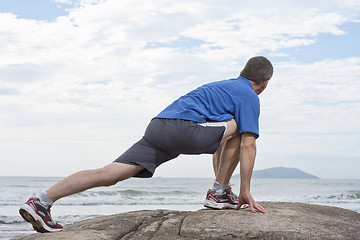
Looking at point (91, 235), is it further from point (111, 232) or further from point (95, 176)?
point (95, 176)

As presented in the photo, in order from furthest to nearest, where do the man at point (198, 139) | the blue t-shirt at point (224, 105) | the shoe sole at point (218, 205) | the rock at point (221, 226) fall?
1. the shoe sole at point (218, 205)
2. the blue t-shirt at point (224, 105)
3. the man at point (198, 139)
4. the rock at point (221, 226)

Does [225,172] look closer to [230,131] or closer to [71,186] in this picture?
[230,131]

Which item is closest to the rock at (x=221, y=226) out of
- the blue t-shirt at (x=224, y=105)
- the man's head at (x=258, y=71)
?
the blue t-shirt at (x=224, y=105)

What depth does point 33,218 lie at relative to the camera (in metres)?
3.66

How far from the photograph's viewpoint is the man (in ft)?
12.2

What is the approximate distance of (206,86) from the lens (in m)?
4.14

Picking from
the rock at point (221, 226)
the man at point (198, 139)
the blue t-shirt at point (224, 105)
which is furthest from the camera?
the blue t-shirt at point (224, 105)

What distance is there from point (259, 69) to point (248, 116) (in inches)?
20.1

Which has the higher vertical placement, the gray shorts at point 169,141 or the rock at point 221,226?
the gray shorts at point 169,141

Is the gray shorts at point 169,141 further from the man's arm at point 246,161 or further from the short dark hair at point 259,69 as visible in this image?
the short dark hair at point 259,69

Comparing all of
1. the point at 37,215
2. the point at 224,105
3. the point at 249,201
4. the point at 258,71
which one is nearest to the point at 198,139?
the point at 224,105

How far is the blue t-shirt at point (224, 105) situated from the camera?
3932mm

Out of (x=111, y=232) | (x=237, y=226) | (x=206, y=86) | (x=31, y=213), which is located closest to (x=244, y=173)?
(x=237, y=226)

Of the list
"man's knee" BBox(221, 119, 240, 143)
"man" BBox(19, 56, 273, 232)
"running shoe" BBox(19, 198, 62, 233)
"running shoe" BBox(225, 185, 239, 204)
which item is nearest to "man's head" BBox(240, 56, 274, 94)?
"man" BBox(19, 56, 273, 232)
